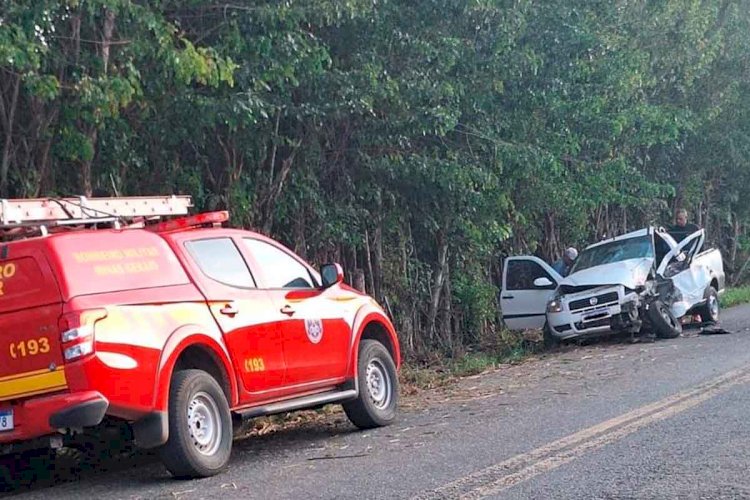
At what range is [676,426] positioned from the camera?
9.10m

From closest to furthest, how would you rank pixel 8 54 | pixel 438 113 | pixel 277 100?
pixel 8 54 < pixel 277 100 < pixel 438 113

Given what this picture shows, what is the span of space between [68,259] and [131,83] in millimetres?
3394

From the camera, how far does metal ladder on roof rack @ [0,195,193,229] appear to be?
27.2 feet

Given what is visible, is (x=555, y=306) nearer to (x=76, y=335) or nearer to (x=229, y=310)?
(x=229, y=310)

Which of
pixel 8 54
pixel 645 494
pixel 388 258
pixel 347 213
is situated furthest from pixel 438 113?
pixel 645 494

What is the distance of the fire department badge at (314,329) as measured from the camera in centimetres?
984

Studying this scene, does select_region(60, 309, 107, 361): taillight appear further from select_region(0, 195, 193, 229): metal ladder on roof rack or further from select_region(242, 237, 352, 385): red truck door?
select_region(242, 237, 352, 385): red truck door

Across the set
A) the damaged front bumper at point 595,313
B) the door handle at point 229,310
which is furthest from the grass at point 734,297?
the door handle at point 229,310

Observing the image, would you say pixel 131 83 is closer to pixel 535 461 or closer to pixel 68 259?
pixel 68 259

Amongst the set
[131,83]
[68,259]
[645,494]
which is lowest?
[645,494]

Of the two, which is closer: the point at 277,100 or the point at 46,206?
the point at 46,206

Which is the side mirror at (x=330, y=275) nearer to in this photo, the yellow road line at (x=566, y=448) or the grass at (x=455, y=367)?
the yellow road line at (x=566, y=448)

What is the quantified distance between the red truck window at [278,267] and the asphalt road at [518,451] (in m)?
1.42

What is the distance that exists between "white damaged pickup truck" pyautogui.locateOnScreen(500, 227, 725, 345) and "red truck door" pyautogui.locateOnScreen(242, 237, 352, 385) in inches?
297
